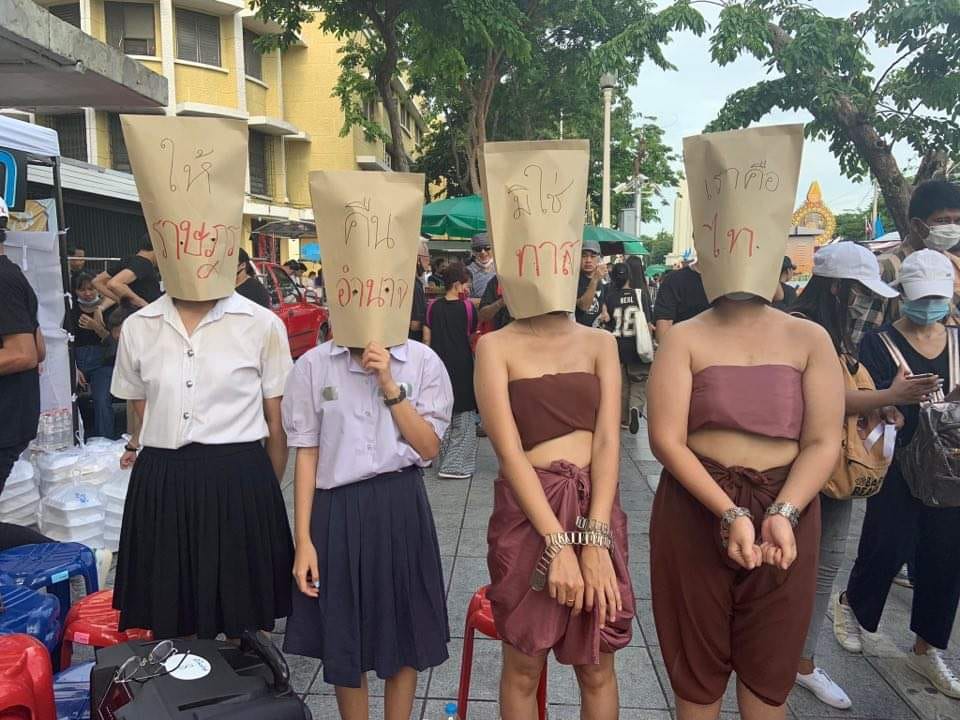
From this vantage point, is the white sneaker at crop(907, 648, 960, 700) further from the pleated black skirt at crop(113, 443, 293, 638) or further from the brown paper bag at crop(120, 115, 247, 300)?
the brown paper bag at crop(120, 115, 247, 300)

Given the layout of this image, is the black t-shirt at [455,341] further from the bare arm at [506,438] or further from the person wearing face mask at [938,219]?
the bare arm at [506,438]

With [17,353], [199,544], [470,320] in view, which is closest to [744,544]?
[199,544]

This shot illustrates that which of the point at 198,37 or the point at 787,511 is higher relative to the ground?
the point at 198,37

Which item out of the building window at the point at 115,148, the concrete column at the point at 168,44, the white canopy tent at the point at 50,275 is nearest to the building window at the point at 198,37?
the concrete column at the point at 168,44

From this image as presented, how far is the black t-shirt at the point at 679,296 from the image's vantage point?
472 cm

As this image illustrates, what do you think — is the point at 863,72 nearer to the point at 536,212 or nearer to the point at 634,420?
the point at 634,420

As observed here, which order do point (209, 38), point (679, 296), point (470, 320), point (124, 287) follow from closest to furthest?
point (679, 296) < point (124, 287) < point (470, 320) < point (209, 38)

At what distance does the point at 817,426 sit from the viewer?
1.95 metres

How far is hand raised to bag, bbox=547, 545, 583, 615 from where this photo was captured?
1.85m

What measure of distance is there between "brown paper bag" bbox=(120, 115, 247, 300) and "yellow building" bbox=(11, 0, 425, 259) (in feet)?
55.5

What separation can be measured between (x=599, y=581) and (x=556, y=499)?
23cm

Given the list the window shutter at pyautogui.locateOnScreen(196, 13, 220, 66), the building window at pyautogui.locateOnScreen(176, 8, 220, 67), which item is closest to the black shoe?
the building window at pyautogui.locateOnScreen(176, 8, 220, 67)

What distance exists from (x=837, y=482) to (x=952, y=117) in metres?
6.27

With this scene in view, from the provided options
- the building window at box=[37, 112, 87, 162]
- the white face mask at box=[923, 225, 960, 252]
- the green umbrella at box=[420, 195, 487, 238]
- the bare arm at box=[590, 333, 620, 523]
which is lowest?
the bare arm at box=[590, 333, 620, 523]
